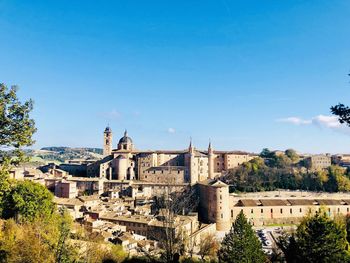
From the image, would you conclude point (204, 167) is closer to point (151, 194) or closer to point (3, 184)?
point (151, 194)

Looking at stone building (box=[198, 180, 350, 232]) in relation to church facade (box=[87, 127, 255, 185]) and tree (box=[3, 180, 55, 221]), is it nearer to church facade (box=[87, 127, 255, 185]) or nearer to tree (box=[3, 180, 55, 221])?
church facade (box=[87, 127, 255, 185])

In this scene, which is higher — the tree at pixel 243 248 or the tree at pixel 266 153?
the tree at pixel 266 153

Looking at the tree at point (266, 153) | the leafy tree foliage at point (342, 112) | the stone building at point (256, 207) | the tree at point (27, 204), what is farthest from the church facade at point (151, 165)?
the leafy tree foliage at point (342, 112)

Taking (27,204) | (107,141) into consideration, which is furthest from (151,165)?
(27,204)

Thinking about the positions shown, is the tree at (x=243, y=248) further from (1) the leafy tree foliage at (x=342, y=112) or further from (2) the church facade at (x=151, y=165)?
(2) the church facade at (x=151, y=165)

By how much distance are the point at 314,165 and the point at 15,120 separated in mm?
81184

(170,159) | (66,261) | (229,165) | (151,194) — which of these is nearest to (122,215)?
(151,194)

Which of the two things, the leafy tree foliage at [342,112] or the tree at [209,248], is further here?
the tree at [209,248]

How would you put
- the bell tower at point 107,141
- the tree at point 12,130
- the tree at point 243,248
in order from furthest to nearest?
the bell tower at point 107,141
the tree at point 243,248
the tree at point 12,130

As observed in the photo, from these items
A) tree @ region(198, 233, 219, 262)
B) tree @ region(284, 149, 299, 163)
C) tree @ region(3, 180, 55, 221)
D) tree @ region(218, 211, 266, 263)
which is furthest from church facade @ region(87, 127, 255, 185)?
tree @ region(218, 211, 266, 263)

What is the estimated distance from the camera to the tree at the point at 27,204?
29266 mm

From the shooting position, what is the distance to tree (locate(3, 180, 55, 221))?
29.3 m

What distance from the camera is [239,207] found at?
152ft

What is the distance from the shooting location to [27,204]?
29.6 m
